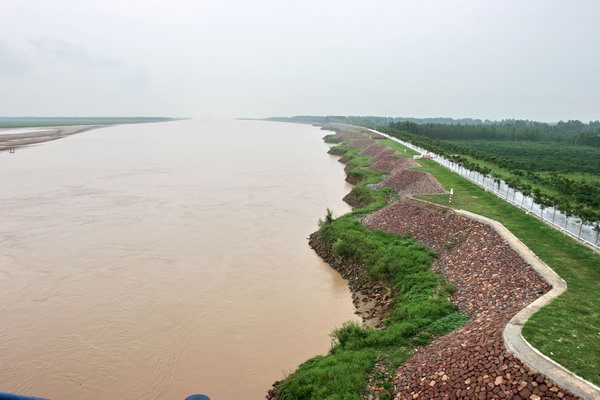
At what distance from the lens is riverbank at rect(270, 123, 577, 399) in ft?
28.0

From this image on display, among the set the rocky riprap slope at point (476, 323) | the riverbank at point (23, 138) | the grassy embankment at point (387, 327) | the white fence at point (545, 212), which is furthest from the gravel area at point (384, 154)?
the riverbank at point (23, 138)

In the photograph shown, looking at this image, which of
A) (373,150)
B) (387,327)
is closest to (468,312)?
(387,327)

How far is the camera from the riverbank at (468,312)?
8.52 m

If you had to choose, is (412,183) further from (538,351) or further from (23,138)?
(23,138)

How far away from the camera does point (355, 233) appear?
22375mm

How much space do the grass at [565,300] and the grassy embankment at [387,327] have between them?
2873 mm

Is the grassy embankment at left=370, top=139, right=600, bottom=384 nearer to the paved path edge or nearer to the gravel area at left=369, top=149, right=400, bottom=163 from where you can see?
the paved path edge

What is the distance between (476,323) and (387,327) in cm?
313

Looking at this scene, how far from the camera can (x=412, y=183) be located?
33.9 meters

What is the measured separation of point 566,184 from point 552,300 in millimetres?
25216

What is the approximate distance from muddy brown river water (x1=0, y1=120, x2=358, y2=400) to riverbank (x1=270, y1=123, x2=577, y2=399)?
2591 millimetres

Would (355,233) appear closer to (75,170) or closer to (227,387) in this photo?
(227,387)

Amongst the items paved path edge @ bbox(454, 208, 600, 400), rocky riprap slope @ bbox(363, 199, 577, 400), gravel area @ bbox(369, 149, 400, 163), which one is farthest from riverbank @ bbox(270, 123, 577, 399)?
gravel area @ bbox(369, 149, 400, 163)

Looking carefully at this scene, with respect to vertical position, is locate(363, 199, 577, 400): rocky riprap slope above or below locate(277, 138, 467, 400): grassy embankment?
above
